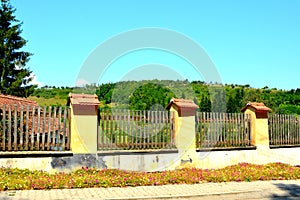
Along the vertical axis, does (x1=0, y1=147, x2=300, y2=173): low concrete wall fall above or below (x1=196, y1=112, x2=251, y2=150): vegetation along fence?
below

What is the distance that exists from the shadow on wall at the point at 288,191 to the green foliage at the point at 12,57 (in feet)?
92.9

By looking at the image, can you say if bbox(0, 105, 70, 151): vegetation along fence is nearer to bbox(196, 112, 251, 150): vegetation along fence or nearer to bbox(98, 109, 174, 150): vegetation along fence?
bbox(98, 109, 174, 150): vegetation along fence

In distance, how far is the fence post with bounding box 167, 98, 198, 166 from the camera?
37.7 ft

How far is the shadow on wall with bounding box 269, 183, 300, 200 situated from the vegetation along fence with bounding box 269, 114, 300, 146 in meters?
4.05

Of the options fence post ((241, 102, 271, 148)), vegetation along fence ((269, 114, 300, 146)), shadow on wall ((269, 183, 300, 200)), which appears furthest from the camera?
vegetation along fence ((269, 114, 300, 146))

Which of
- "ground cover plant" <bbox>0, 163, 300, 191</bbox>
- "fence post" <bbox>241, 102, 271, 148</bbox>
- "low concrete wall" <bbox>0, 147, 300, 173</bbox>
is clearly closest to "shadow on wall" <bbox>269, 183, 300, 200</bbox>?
"ground cover plant" <bbox>0, 163, 300, 191</bbox>

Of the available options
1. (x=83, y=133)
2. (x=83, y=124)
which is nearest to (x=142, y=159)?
(x=83, y=133)

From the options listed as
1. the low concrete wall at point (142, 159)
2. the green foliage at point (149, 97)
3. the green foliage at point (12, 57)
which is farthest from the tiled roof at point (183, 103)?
the green foliage at point (12, 57)

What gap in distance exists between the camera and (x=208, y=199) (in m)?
7.79

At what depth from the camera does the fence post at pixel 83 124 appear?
981 cm

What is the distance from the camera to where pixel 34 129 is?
9484 millimetres

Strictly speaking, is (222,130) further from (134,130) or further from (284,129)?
(134,130)

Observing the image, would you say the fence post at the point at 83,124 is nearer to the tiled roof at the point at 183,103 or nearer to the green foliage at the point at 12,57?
the tiled roof at the point at 183,103

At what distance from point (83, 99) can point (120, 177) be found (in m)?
2.66
